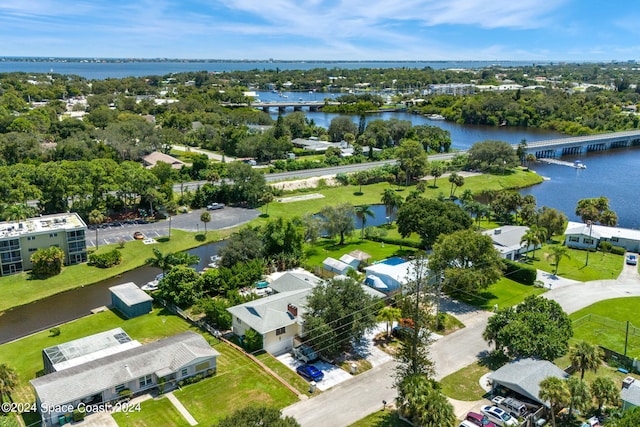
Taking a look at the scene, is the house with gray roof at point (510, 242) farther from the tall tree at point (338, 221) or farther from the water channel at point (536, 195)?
the water channel at point (536, 195)

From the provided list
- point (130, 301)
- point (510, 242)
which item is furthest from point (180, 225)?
point (510, 242)

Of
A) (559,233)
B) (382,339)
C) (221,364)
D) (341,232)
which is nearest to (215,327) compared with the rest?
(221,364)

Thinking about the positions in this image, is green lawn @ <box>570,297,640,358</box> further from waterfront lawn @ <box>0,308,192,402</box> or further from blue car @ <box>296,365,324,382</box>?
waterfront lawn @ <box>0,308,192,402</box>

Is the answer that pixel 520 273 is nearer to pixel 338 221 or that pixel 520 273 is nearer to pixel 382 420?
pixel 338 221

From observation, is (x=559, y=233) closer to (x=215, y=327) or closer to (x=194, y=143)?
(x=215, y=327)

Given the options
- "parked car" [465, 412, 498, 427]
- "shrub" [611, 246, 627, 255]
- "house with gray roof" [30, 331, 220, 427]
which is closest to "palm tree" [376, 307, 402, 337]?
"parked car" [465, 412, 498, 427]

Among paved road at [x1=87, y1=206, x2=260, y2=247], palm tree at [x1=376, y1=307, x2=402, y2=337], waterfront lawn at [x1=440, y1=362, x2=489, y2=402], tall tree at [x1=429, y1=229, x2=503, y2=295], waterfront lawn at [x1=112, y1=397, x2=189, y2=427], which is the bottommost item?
waterfront lawn at [x1=112, y1=397, x2=189, y2=427]

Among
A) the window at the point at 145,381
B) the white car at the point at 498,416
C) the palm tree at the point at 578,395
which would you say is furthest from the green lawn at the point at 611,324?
the window at the point at 145,381
